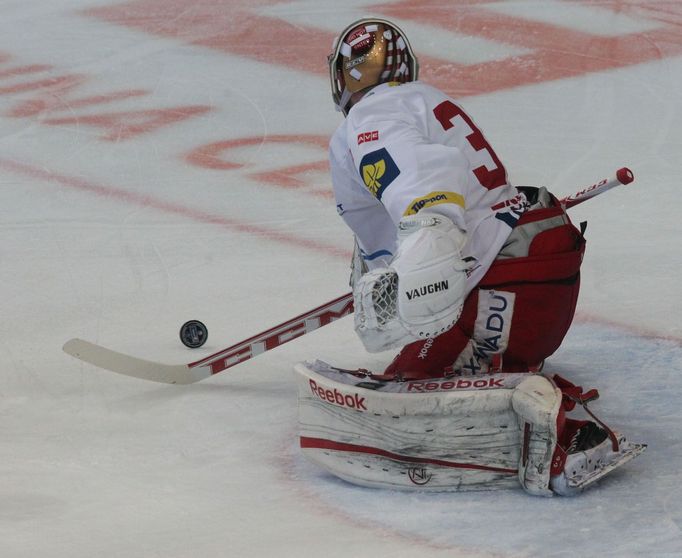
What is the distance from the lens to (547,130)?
5312 mm

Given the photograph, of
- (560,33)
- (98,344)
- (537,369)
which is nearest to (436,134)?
(537,369)

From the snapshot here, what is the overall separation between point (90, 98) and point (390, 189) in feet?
12.3

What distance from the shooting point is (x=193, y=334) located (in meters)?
3.54

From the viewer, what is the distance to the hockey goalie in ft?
7.57

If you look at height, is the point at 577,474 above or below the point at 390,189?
below

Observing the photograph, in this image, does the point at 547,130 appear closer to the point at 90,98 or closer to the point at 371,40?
the point at 90,98

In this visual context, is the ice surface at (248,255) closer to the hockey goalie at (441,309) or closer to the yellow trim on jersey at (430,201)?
the hockey goalie at (441,309)

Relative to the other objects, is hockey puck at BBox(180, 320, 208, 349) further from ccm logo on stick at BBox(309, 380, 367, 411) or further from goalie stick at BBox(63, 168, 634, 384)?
ccm logo on stick at BBox(309, 380, 367, 411)

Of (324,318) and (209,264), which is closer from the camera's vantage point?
(324,318)

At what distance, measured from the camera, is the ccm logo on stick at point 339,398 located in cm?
259

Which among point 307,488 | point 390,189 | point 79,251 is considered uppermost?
point 390,189

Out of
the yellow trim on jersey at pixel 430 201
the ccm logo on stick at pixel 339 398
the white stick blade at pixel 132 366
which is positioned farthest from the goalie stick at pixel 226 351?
the yellow trim on jersey at pixel 430 201

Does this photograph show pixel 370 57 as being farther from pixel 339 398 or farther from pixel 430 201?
pixel 339 398

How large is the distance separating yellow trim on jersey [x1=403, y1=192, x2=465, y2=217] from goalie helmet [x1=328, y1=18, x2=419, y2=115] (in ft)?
1.74
